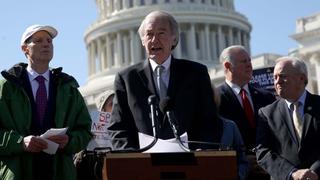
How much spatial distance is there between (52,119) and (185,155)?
1.57 m

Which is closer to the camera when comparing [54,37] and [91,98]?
[54,37]

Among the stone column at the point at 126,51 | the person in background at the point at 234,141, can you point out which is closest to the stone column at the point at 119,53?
the stone column at the point at 126,51

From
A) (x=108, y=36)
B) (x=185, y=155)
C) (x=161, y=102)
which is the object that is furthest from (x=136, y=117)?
(x=108, y=36)

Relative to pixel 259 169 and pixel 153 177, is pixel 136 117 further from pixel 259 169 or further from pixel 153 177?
pixel 259 169

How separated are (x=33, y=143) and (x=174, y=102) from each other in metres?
1.04

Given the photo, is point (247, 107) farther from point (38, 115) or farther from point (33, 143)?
point (33, 143)

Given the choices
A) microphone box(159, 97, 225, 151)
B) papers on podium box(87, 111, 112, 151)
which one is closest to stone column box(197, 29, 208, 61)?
papers on podium box(87, 111, 112, 151)

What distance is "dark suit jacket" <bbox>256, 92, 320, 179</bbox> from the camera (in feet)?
17.5

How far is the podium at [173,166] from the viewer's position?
12.9ft

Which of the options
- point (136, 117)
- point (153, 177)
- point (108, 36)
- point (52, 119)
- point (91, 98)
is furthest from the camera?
point (108, 36)

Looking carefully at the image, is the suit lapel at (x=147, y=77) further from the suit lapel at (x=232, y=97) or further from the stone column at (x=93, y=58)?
Result: the stone column at (x=93, y=58)

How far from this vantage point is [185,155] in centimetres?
395

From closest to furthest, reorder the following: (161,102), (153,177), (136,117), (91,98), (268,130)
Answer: (153,177) < (161,102) < (136,117) < (268,130) < (91,98)

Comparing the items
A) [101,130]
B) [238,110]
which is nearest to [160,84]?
[238,110]
